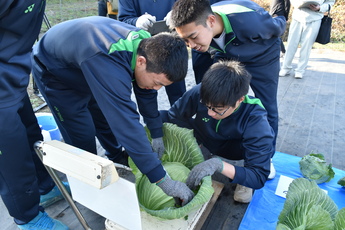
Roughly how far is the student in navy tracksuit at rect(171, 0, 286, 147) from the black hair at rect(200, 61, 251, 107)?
17.0 inches

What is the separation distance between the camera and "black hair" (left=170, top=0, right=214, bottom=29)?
2.18 m

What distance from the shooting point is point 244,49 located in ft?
8.26

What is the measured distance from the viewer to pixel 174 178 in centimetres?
206

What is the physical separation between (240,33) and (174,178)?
150 cm

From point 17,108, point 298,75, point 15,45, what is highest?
point 15,45

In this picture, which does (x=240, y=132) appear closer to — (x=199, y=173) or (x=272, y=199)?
(x=199, y=173)

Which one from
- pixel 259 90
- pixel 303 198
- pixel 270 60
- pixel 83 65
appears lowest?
pixel 303 198

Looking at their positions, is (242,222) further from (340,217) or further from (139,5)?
(139,5)

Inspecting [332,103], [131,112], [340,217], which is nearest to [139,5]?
[131,112]

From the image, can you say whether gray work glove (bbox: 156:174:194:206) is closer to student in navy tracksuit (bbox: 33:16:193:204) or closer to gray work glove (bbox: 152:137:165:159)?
student in navy tracksuit (bbox: 33:16:193:204)

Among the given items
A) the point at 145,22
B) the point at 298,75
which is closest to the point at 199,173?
the point at 145,22

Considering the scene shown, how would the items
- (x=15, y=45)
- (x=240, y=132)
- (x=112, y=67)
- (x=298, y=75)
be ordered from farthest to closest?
(x=298, y=75), (x=240, y=132), (x=15, y=45), (x=112, y=67)

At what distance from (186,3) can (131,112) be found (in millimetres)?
1163

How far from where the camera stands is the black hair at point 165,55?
66.1 inches
